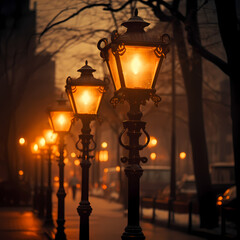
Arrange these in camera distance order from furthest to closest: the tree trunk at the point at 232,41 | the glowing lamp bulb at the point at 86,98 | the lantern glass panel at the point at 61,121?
the lantern glass panel at the point at 61,121 → the tree trunk at the point at 232,41 → the glowing lamp bulb at the point at 86,98

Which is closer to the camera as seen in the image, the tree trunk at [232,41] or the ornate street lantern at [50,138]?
the tree trunk at [232,41]

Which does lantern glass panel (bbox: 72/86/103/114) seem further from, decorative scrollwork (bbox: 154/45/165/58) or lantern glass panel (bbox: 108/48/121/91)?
decorative scrollwork (bbox: 154/45/165/58)

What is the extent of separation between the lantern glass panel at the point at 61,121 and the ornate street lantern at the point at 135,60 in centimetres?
901

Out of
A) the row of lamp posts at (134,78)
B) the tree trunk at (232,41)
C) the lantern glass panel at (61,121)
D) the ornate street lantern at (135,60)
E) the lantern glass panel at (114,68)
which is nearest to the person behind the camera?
the row of lamp posts at (134,78)

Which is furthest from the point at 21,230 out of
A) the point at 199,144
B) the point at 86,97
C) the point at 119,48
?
the point at 119,48

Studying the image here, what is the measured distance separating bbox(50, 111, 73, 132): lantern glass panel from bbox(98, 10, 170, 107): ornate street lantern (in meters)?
9.01

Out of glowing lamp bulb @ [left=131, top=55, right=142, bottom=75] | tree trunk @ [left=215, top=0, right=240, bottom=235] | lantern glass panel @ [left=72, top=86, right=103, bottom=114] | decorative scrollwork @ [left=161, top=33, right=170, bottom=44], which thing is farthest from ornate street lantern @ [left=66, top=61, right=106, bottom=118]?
glowing lamp bulb @ [left=131, top=55, right=142, bottom=75]

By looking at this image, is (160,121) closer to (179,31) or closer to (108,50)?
(179,31)

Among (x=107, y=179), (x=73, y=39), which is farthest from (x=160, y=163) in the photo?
(x=73, y=39)

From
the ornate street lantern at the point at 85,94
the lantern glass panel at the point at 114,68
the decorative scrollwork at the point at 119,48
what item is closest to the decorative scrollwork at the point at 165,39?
the decorative scrollwork at the point at 119,48

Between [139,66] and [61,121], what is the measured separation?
933 cm

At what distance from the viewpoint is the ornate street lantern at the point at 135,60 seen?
9.14 metres

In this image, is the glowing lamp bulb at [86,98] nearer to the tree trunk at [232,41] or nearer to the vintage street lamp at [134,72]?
the tree trunk at [232,41]

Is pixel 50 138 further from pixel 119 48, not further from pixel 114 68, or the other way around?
pixel 119 48
